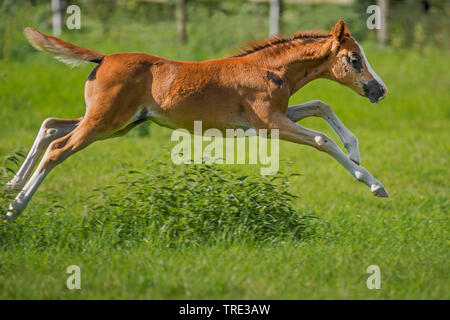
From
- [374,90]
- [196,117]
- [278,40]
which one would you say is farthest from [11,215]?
[374,90]

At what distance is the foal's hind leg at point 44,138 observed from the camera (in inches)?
248

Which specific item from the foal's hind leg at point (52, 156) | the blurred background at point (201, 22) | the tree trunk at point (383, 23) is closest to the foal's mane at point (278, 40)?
the foal's hind leg at point (52, 156)

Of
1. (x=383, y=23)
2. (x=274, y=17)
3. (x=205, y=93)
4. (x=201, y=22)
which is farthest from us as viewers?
(x=383, y=23)

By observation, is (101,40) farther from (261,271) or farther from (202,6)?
(261,271)

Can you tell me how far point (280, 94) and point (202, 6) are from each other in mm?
13421

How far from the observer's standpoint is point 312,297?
4906mm

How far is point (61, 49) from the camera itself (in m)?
6.23

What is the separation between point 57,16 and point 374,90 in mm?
12686

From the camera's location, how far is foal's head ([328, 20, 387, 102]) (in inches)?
251

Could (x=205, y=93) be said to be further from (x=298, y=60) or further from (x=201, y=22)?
(x=201, y=22)

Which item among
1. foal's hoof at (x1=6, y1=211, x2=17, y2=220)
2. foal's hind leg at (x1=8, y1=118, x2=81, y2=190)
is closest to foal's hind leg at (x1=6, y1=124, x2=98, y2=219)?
foal's hoof at (x1=6, y1=211, x2=17, y2=220)

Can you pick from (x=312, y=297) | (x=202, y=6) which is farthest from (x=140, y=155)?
(x=202, y=6)

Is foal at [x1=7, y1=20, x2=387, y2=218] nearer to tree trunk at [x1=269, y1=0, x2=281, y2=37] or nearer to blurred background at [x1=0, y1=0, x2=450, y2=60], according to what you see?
blurred background at [x1=0, y1=0, x2=450, y2=60]

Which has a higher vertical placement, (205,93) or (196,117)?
(205,93)
